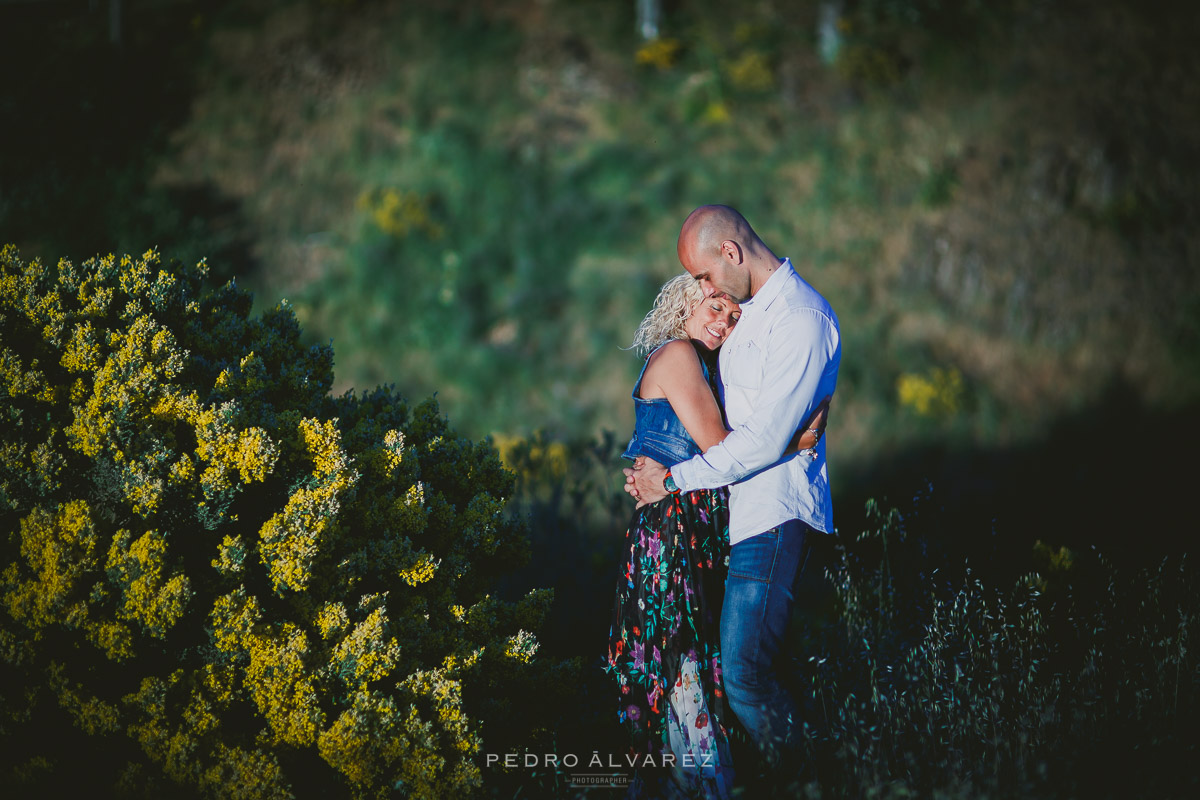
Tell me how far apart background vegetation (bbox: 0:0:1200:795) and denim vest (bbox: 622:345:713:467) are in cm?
435

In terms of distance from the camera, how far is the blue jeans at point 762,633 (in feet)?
9.01

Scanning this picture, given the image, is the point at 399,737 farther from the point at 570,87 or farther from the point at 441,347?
the point at 570,87

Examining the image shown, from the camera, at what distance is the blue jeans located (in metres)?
2.75

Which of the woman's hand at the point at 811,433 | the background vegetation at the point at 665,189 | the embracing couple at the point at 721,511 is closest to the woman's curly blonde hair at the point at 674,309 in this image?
the embracing couple at the point at 721,511

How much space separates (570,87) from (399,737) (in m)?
12.8

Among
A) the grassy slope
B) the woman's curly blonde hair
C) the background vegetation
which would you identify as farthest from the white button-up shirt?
the grassy slope

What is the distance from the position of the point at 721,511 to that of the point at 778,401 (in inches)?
22.8

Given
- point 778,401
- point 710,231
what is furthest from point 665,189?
point 778,401

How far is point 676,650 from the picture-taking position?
114 inches

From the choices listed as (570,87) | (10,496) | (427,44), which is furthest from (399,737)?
(427,44)

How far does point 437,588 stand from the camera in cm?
311

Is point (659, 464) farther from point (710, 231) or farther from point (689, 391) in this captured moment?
point (710, 231)

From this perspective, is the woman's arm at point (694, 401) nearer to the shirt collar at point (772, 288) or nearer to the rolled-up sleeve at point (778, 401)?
the rolled-up sleeve at point (778, 401)

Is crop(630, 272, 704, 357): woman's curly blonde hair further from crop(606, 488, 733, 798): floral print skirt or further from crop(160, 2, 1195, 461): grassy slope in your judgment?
crop(160, 2, 1195, 461): grassy slope
